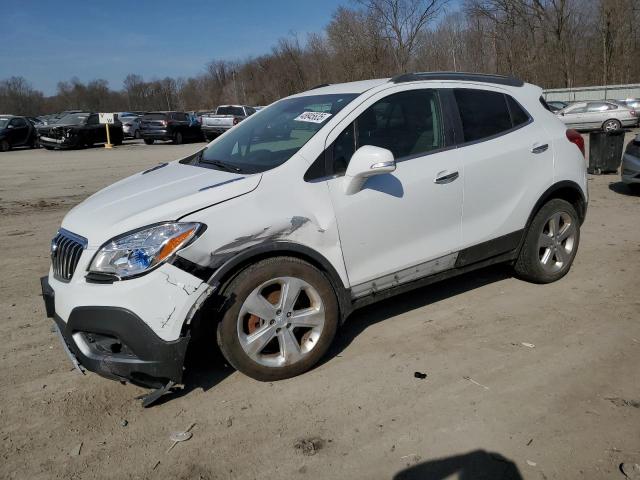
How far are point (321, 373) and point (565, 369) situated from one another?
156cm

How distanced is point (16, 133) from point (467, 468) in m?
26.7

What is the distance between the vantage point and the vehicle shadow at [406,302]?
4.14 m

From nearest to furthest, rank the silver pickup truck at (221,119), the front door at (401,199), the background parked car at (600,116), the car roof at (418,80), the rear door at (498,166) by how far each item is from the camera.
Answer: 1. the front door at (401,199)
2. the car roof at (418,80)
3. the rear door at (498,166)
4. the background parked car at (600,116)
5. the silver pickup truck at (221,119)

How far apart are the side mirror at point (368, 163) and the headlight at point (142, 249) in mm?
1035

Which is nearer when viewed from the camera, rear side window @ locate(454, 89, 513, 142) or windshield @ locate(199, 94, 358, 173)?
windshield @ locate(199, 94, 358, 173)

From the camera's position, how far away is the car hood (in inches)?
122

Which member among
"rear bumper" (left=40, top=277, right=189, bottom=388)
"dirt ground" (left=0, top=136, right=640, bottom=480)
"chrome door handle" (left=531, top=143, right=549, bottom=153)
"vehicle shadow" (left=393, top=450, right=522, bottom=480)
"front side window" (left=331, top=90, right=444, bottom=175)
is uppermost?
"front side window" (left=331, top=90, right=444, bottom=175)

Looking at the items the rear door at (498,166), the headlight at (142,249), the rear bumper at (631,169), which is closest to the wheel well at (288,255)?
the headlight at (142,249)

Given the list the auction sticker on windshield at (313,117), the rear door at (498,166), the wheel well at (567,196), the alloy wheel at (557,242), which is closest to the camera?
the auction sticker on windshield at (313,117)

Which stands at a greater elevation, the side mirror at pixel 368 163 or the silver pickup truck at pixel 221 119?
the silver pickup truck at pixel 221 119

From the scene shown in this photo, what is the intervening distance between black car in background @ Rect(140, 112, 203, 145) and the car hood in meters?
25.6

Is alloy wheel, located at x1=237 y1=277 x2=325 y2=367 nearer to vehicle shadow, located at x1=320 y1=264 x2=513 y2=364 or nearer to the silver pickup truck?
vehicle shadow, located at x1=320 y1=264 x2=513 y2=364

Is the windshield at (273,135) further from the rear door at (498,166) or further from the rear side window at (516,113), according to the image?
the rear side window at (516,113)

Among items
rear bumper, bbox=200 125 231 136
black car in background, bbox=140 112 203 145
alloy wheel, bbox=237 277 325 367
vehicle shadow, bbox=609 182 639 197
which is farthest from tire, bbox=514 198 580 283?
black car in background, bbox=140 112 203 145
